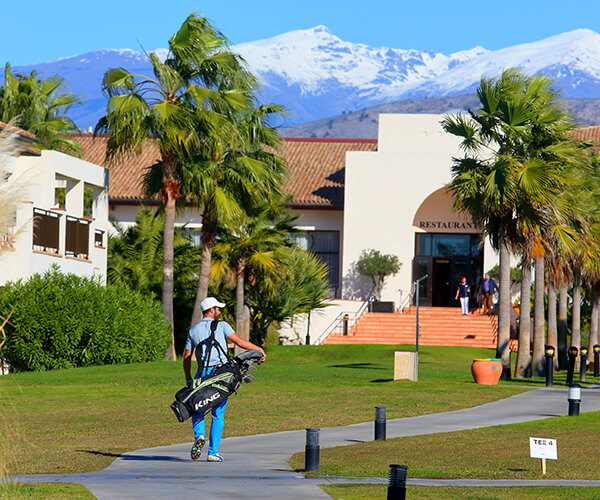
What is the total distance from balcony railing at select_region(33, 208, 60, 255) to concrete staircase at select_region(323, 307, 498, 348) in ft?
57.9

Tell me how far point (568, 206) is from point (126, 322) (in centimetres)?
1361

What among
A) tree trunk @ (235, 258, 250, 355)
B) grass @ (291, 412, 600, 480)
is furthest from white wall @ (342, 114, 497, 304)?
grass @ (291, 412, 600, 480)

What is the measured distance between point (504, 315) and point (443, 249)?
90.1ft

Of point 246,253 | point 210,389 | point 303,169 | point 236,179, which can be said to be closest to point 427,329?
point 246,253

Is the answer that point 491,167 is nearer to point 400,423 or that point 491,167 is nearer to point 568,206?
point 568,206

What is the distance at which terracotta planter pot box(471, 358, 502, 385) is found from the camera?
84.7 ft

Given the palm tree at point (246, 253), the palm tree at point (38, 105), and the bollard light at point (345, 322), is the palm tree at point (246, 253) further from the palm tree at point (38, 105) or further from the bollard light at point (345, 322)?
the bollard light at point (345, 322)

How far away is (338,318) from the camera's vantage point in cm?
5059

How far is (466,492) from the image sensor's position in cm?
1023

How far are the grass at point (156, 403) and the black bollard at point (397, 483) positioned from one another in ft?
12.5

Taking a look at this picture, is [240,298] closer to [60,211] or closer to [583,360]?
[60,211]

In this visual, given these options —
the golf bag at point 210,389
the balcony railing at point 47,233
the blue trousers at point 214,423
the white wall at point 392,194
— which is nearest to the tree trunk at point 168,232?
the balcony railing at point 47,233

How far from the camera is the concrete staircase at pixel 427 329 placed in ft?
154

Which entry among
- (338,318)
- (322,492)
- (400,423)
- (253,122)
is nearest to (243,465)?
(322,492)
